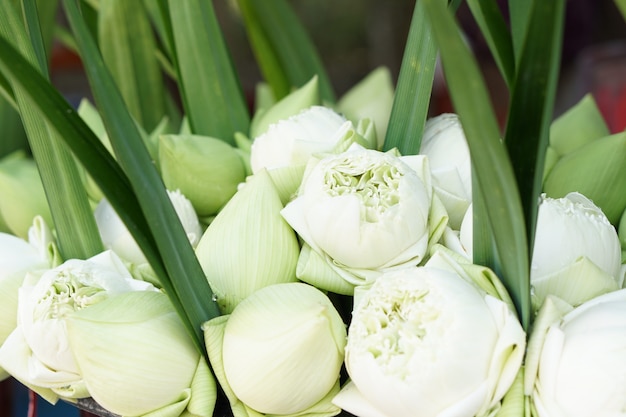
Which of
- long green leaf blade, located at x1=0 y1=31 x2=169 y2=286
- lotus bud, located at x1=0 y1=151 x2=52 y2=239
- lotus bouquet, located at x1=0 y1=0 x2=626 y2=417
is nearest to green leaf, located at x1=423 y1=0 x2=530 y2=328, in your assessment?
lotus bouquet, located at x1=0 y1=0 x2=626 y2=417

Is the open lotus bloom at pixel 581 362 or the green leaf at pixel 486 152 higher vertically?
the green leaf at pixel 486 152

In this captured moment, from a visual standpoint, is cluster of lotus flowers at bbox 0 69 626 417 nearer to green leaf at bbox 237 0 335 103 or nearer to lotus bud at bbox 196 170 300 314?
lotus bud at bbox 196 170 300 314

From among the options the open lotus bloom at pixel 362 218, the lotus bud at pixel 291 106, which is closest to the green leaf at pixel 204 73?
the lotus bud at pixel 291 106

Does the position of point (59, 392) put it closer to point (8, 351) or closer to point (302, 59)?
point (8, 351)

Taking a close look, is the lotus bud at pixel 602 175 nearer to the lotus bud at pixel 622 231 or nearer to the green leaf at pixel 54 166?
the lotus bud at pixel 622 231

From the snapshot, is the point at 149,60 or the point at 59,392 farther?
the point at 149,60

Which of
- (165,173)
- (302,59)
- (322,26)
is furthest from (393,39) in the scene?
(165,173)

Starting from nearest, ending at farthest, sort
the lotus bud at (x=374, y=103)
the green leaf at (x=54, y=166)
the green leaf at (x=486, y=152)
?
the green leaf at (x=486, y=152) → the green leaf at (x=54, y=166) → the lotus bud at (x=374, y=103)
